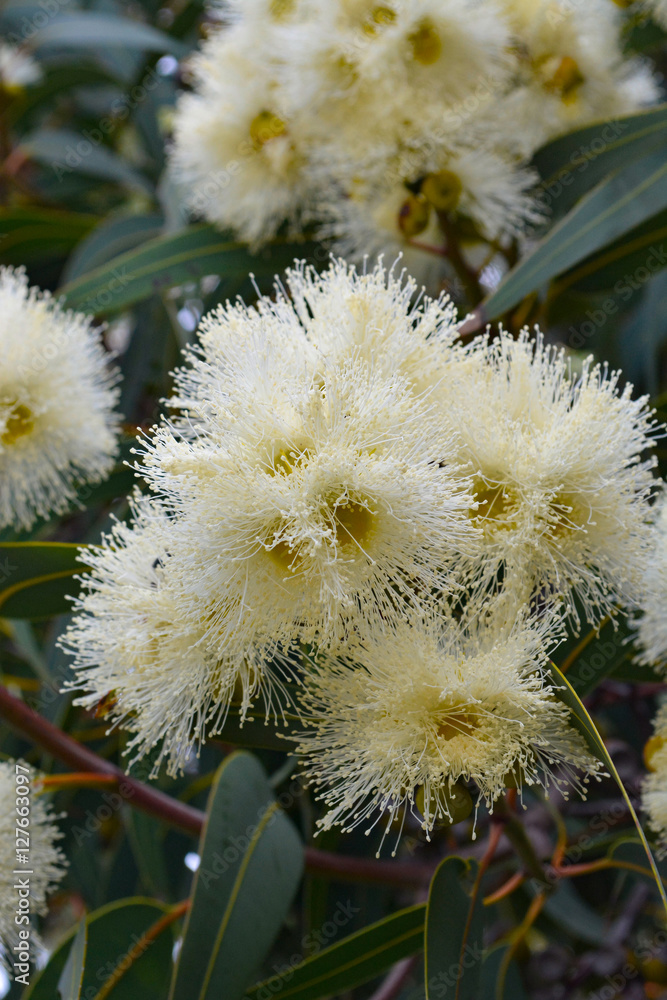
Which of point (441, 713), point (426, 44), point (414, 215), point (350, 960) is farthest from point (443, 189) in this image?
point (350, 960)

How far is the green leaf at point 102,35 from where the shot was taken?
2.29 metres

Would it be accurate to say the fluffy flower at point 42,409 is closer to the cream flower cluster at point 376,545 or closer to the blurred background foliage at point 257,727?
the blurred background foliage at point 257,727

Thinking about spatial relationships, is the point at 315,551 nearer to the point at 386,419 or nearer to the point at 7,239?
the point at 386,419

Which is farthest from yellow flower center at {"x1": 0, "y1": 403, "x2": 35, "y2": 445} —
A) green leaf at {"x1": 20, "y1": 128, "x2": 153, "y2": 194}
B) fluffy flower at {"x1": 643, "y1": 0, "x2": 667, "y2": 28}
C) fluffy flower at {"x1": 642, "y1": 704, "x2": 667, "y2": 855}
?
green leaf at {"x1": 20, "y1": 128, "x2": 153, "y2": 194}

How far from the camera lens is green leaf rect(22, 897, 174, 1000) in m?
1.30

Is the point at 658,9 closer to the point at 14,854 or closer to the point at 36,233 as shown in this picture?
the point at 36,233

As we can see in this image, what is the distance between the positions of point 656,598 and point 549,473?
0.24 metres

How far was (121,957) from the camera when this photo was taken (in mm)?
1352

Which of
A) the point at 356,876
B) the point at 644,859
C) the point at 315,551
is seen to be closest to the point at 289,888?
the point at 356,876

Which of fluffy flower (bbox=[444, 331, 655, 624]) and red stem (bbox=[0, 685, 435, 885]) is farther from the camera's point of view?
red stem (bbox=[0, 685, 435, 885])

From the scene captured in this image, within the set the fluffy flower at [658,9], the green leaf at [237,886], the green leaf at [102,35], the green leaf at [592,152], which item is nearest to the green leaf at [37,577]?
the green leaf at [237,886]

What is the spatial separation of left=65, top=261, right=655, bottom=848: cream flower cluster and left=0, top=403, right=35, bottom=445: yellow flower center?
419mm

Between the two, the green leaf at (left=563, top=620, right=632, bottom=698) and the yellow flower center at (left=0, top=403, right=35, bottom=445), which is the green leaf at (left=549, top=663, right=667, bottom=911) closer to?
the green leaf at (left=563, top=620, right=632, bottom=698)

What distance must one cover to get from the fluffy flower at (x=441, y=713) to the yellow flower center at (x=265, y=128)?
1022 millimetres
